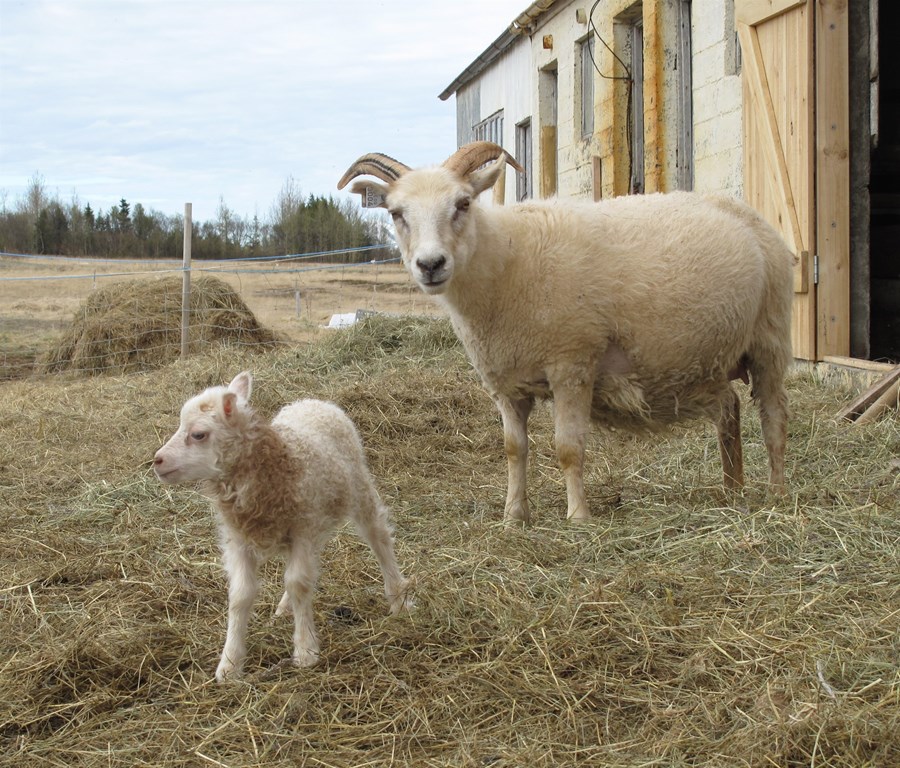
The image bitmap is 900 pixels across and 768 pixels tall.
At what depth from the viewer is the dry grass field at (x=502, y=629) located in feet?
10.4

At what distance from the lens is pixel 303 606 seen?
3.83m

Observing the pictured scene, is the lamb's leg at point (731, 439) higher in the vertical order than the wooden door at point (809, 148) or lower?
lower

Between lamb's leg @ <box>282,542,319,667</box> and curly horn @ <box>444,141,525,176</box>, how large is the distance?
7.92 feet

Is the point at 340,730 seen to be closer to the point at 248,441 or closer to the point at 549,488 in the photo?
the point at 248,441

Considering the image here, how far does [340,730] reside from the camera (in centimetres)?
331

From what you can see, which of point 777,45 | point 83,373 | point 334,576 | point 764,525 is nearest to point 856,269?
point 777,45

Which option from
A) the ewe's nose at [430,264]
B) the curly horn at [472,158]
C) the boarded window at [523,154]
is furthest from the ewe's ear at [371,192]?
the boarded window at [523,154]

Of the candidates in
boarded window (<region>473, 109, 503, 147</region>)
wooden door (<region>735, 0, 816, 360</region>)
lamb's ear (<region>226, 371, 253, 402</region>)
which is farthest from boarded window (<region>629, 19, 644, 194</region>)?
lamb's ear (<region>226, 371, 253, 402</region>)

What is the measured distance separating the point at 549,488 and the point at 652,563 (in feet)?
6.44

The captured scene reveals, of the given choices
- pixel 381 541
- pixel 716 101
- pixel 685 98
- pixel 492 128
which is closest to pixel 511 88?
pixel 492 128

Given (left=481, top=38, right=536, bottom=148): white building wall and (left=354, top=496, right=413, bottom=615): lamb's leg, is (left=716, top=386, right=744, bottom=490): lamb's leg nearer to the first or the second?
(left=354, top=496, right=413, bottom=615): lamb's leg

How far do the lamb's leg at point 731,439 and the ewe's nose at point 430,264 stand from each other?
2.08 meters

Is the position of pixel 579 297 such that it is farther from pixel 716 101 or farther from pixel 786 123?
pixel 716 101

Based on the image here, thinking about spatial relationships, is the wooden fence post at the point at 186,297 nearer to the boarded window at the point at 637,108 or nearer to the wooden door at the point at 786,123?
the boarded window at the point at 637,108
